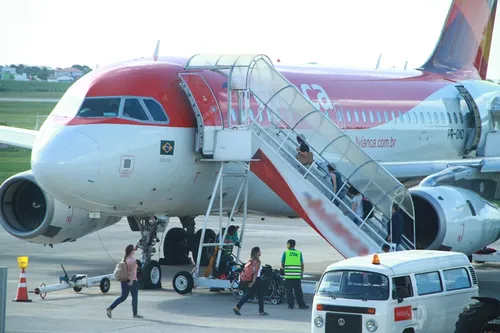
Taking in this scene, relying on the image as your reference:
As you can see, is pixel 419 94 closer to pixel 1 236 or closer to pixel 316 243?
pixel 316 243

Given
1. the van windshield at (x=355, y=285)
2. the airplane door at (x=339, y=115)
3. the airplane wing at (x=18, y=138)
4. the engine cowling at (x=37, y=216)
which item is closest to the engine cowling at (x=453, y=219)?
the airplane door at (x=339, y=115)

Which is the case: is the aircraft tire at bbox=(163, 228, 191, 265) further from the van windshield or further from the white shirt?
the van windshield

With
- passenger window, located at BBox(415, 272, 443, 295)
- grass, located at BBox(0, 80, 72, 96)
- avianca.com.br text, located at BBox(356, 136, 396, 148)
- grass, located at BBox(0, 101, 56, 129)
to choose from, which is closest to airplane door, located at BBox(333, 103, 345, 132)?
avianca.com.br text, located at BBox(356, 136, 396, 148)

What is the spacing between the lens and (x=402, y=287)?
1658 centimetres

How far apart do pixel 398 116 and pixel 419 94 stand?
1.75 m

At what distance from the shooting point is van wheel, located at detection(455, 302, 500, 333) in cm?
1539

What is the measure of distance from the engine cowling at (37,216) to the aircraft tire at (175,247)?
1883 millimetres

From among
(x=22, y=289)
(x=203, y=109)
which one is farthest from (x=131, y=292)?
(x=203, y=109)

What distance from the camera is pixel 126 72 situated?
2225cm

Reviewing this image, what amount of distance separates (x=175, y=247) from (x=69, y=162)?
25.4ft

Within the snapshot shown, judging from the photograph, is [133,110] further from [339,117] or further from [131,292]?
[339,117]

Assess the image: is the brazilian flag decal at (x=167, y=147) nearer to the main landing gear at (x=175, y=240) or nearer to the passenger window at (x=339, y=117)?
the main landing gear at (x=175, y=240)

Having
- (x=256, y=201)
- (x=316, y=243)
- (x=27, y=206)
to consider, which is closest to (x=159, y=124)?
(x=256, y=201)

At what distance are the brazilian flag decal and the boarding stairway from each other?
67cm
